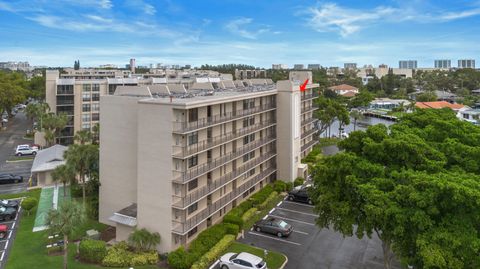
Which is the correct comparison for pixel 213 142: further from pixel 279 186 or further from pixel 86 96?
pixel 86 96

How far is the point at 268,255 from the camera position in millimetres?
30406

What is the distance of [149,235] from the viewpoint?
29578mm

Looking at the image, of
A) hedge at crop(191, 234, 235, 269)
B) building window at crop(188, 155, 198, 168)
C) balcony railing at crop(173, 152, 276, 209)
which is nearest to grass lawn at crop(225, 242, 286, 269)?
hedge at crop(191, 234, 235, 269)

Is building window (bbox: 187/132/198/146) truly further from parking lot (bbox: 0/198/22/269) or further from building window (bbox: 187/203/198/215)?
parking lot (bbox: 0/198/22/269)

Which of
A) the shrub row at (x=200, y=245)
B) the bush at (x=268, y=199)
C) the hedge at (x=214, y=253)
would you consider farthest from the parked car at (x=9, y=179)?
the hedge at (x=214, y=253)

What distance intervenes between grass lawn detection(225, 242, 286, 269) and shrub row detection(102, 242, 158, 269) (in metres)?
5.97

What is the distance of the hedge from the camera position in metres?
27.7

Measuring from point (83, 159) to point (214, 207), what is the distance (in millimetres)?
14120

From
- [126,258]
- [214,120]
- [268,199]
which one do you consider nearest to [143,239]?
[126,258]

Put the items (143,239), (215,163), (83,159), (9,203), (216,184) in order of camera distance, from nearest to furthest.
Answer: (143,239)
(215,163)
(216,184)
(83,159)
(9,203)

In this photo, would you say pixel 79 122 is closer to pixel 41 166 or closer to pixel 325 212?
pixel 41 166

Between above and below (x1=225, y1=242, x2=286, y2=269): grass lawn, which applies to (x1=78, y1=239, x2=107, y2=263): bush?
above

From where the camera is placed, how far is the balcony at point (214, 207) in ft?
98.3

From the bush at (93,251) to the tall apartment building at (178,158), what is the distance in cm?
300
